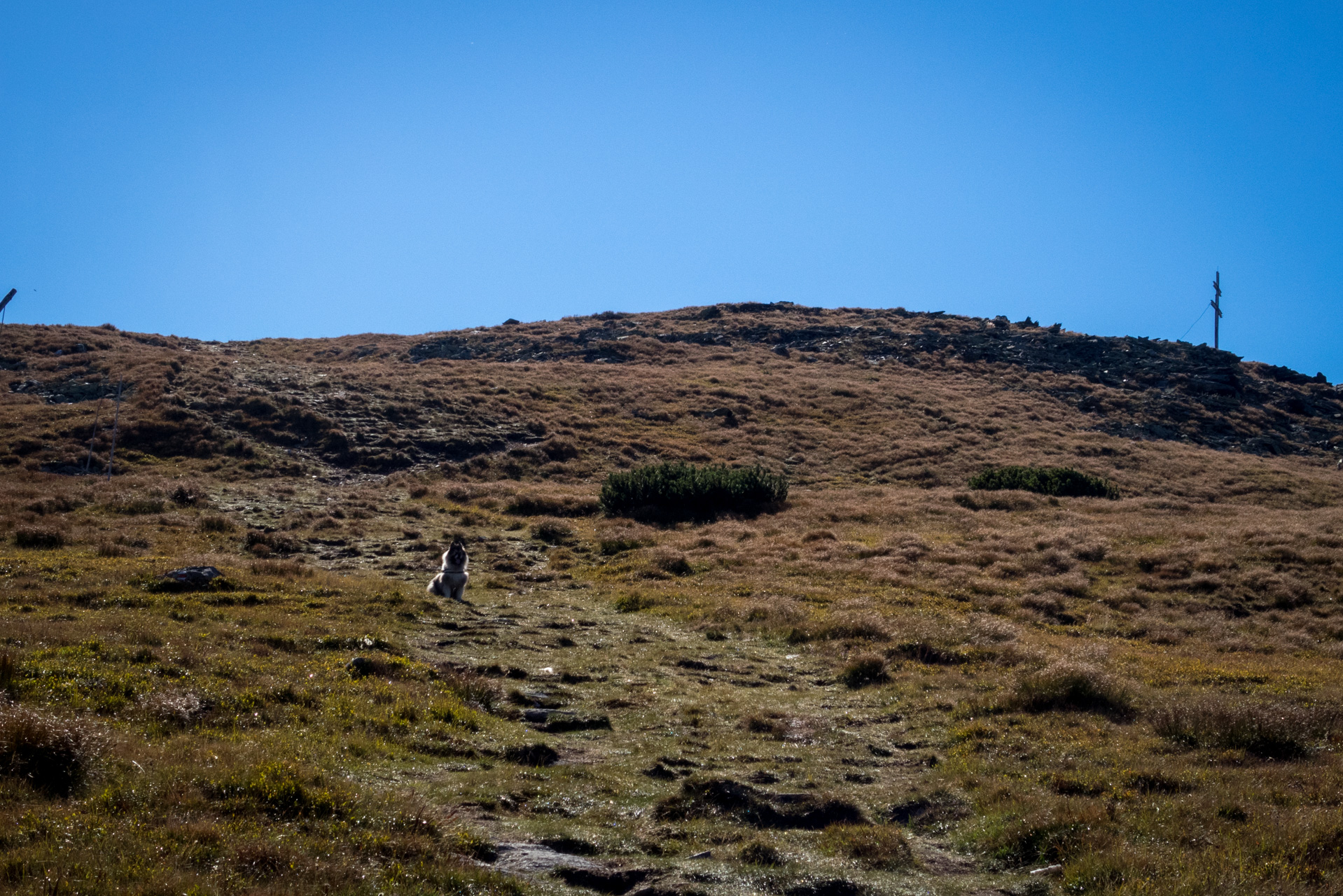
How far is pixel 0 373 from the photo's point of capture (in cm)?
4775

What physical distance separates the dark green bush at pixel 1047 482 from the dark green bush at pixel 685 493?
36.1 ft

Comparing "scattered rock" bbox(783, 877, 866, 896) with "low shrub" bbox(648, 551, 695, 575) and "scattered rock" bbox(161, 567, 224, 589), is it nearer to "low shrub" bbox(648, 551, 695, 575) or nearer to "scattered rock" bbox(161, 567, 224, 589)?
"scattered rock" bbox(161, 567, 224, 589)

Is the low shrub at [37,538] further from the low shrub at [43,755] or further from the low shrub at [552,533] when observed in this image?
the low shrub at [43,755]

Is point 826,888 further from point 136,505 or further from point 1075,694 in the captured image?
point 136,505

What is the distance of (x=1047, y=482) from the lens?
3912 cm

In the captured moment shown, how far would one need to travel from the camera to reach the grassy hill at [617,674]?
269 inches

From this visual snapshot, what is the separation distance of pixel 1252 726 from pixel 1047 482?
30.9 meters

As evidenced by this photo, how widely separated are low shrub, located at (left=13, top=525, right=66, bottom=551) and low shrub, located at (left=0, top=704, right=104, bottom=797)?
16113mm

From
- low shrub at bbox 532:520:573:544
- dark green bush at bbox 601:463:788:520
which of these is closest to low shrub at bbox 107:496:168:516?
low shrub at bbox 532:520:573:544

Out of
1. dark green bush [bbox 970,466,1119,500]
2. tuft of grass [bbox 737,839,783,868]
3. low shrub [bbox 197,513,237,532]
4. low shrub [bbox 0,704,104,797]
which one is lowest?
tuft of grass [bbox 737,839,783,868]

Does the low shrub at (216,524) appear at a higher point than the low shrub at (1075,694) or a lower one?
higher

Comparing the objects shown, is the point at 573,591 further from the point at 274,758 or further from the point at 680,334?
the point at 680,334

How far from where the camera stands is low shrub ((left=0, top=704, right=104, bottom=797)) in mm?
6457

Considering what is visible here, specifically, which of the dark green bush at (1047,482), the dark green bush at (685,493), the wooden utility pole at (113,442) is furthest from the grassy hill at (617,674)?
the dark green bush at (1047,482)
